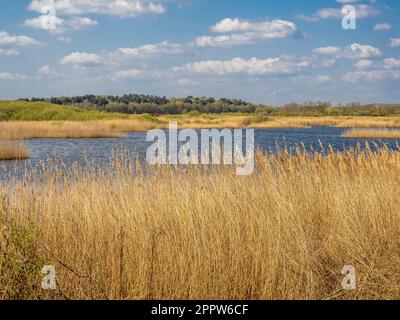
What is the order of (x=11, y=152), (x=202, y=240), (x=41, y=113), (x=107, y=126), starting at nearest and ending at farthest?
(x=202, y=240)
(x=11, y=152)
(x=107, y=126)
(x=41, y=113)

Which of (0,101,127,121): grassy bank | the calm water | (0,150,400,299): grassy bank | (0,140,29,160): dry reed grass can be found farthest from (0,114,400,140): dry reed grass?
(0,150,400,299): grassy bank

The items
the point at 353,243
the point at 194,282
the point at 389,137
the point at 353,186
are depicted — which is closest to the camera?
the point at 194,282

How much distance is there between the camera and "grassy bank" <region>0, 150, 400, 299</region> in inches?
173

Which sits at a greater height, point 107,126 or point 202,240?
point 107,126

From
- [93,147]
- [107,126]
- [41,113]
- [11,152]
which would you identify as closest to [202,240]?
[11,152]

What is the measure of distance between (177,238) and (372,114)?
67.1m

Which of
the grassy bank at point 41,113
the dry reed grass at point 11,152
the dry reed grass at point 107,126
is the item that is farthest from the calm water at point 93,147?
the grassy bank at point 41,113

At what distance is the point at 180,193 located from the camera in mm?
6125

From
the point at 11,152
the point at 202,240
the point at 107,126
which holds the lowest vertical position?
the point at 11,152

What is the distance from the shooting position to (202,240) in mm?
4746

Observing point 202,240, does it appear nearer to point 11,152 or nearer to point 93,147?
point 11,152

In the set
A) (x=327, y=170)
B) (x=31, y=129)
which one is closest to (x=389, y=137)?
(x=31, y=129)

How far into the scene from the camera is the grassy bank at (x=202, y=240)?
4.38 metres
